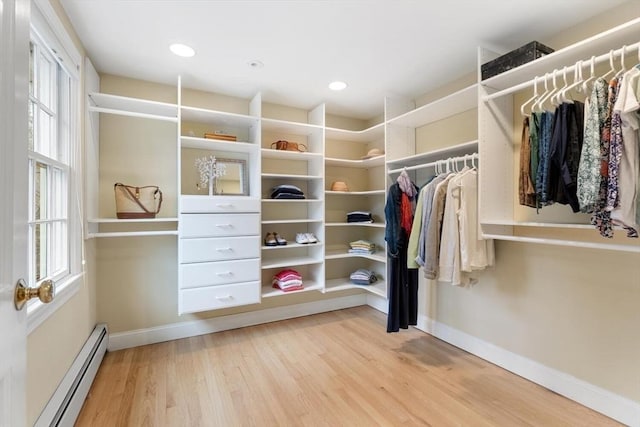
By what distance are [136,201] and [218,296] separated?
Result: 3.35ft

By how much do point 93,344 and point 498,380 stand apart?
2.88 m

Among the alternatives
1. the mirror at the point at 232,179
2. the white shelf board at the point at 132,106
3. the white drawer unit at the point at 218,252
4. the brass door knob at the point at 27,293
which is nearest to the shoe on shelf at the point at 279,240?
the white drawer unit at the point at 218,252

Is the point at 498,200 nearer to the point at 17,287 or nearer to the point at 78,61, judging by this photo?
the point at 17,287

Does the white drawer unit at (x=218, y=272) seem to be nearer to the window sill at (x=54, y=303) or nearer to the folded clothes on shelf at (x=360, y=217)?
the window sill at (x=54, y=303)

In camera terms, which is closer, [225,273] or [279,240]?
[225,273]

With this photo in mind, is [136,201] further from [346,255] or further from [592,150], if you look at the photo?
[592,150]

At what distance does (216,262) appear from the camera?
254 centimetres

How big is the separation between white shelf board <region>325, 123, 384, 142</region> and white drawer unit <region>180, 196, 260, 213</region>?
3.84 feet

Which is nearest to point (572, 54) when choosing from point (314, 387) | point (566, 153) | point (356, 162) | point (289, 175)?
point (566, 153)

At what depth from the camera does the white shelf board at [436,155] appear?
222 centimetres

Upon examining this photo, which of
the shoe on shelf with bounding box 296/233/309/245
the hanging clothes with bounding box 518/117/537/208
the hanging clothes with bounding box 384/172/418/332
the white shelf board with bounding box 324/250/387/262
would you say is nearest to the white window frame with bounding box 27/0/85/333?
the shoe on shelf with bounding box 296/233/309/245

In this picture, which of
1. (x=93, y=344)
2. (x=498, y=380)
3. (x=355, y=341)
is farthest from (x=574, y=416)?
(x=93, y=344)

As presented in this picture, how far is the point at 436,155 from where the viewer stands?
8.57 ft

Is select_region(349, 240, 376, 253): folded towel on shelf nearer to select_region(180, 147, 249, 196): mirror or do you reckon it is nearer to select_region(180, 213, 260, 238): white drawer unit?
select_region(180, 213, 260, 238): white drawer unit
